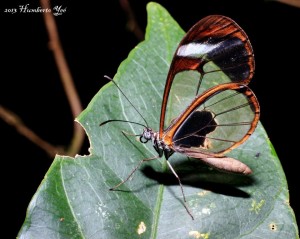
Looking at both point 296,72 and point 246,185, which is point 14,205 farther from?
point 296,72

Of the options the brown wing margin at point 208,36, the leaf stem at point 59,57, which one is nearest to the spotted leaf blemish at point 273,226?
the brown wing margin at point 208,36

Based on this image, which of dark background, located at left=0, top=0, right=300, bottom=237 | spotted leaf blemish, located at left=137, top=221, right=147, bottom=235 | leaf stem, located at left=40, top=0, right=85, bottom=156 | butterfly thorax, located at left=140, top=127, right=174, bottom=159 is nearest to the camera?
spotted leaf blemish, located at left=137, top=221, right=147, bottom=235

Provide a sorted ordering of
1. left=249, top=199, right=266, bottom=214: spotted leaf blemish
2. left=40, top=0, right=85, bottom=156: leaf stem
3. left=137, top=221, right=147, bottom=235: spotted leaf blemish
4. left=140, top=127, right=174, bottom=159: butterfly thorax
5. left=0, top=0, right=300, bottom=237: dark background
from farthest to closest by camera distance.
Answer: left=0, top=0, right=300, bottom=237: dark background < left=40, top=0, right=85, bottom=156: leaf stem < left=140, top=127, right=174, bottom=159: butterfly thorax < left=249, top=199, right=266, bottom=214: spotted leaf blemish < left=137, top=221, right=147, bottom=235: spotted leaf blemish

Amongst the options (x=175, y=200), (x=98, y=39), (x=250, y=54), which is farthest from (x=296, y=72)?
(x=175, y=200)

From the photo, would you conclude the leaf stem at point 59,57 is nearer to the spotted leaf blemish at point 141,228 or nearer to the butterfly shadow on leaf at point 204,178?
the butterfly shadow on leaf at point 204,178

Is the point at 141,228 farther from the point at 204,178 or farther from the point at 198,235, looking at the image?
the point at 204,178

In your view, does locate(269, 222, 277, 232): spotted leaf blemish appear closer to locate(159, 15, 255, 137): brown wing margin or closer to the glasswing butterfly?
the glasswing butterfly

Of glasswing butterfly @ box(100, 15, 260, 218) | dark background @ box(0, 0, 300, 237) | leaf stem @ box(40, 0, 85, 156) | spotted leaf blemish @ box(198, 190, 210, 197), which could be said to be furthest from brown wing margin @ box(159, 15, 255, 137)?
dark background @ box(0, 0, 300, 237)

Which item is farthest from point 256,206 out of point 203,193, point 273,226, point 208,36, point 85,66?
point 85,66
